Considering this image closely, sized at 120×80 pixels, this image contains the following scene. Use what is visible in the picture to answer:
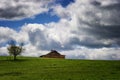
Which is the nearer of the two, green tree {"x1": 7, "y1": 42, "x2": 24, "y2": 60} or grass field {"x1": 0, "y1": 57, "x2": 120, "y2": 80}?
grass field {"x1": 0, "y1": 57, "x2": 120, "y2": 80}

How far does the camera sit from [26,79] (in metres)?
57.4

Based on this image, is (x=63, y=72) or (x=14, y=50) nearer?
(x=63, y=72)

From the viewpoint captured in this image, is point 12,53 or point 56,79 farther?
point 12,53

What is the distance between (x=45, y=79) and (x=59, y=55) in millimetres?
138737

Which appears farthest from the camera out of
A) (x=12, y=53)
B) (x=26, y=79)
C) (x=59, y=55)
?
(x=59, y=55)

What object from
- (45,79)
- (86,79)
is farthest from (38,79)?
(86,79)

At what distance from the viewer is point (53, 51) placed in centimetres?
19700

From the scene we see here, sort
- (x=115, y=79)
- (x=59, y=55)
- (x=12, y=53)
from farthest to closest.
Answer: (x=59, y=55)
(x=12, y=53)
(x=115, y=79)

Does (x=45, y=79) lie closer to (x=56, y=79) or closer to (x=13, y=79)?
(x=56, y=79)

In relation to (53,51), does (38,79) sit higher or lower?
lower

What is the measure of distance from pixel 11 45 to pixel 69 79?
286 feet

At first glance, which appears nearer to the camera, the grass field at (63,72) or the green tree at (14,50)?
the grass field at (63,72)

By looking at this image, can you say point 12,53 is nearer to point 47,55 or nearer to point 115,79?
point 47,55

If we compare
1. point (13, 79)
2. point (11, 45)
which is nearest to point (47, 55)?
point (11, 45)
